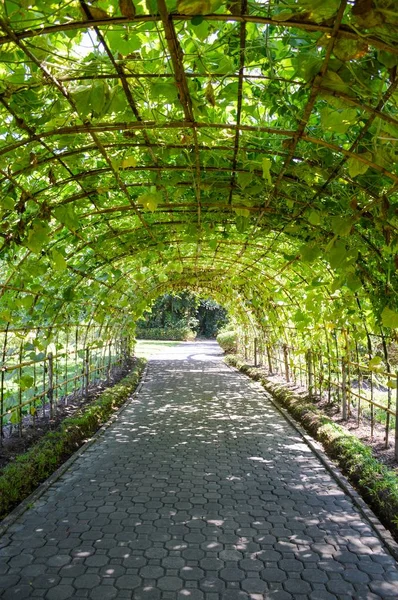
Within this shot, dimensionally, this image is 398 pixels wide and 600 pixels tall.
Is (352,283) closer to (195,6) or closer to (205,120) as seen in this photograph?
(205,120)

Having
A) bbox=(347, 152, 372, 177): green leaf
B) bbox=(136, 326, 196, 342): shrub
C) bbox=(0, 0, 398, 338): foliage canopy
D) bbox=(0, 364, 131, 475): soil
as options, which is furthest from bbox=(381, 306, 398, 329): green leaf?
bbox=(136, 326, 196, 342): shrub

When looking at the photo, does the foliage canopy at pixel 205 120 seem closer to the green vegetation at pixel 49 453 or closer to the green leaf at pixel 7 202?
the green leaf at pixel 7 202

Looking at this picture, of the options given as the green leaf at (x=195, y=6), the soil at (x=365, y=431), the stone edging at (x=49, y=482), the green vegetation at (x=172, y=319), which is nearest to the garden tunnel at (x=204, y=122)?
the green leaf at (x=195, y=6)

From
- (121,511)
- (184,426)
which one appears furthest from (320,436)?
(121,511)

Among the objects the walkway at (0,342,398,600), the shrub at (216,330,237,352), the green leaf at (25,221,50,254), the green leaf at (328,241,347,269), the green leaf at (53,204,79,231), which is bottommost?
the walkway at (0,342,398,600)

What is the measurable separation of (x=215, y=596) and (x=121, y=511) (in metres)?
1.48

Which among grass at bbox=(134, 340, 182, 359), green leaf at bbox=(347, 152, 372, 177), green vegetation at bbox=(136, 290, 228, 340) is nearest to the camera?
green leaf at bbox=(347, 152, 372, 177)

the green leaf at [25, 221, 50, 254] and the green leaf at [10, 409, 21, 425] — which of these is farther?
the green leaf at [10, 409, 21, 425]

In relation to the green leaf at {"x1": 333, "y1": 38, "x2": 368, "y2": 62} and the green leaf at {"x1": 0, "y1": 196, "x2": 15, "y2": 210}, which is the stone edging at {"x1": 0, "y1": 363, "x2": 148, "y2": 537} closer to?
the green leaf at {"x1": 0, "y1": 196, "x2": 15, "y2": 210}

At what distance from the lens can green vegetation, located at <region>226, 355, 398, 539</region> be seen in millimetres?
3791

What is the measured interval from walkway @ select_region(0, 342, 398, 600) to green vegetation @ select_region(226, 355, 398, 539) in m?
0.20

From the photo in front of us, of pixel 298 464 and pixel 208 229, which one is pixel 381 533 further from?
pixel 208 229

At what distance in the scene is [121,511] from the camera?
3.99m

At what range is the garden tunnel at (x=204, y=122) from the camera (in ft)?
5.46
